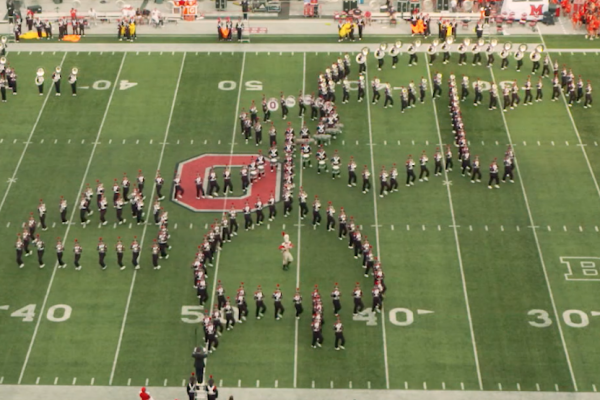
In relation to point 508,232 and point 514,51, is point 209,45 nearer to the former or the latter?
point 514,51

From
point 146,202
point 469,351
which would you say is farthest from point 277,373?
point 146,202

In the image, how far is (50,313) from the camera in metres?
53.3

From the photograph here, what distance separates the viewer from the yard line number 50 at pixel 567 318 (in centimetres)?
5259

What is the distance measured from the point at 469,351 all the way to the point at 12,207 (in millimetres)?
20004

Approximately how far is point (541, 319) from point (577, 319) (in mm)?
1282

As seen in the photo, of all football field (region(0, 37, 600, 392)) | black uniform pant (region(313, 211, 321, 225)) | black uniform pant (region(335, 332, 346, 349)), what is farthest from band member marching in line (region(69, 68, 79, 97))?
black uniform pant (region(335, 332, 346, 349))

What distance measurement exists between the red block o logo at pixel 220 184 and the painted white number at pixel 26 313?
29.4ft

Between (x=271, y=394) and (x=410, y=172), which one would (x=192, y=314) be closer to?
(x=271, y=394)

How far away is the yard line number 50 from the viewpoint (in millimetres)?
52594

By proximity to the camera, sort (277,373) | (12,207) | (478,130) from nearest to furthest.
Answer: (277,373), (12,207), (478,130)

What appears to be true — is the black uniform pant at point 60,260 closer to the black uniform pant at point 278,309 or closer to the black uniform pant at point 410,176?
the black uniform pant at point 278,309

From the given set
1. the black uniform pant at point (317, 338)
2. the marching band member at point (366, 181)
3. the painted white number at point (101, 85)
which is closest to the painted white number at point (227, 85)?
the painted white number at point (101, 85)

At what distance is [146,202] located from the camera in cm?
5972

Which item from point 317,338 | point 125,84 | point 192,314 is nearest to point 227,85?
point 125,84
